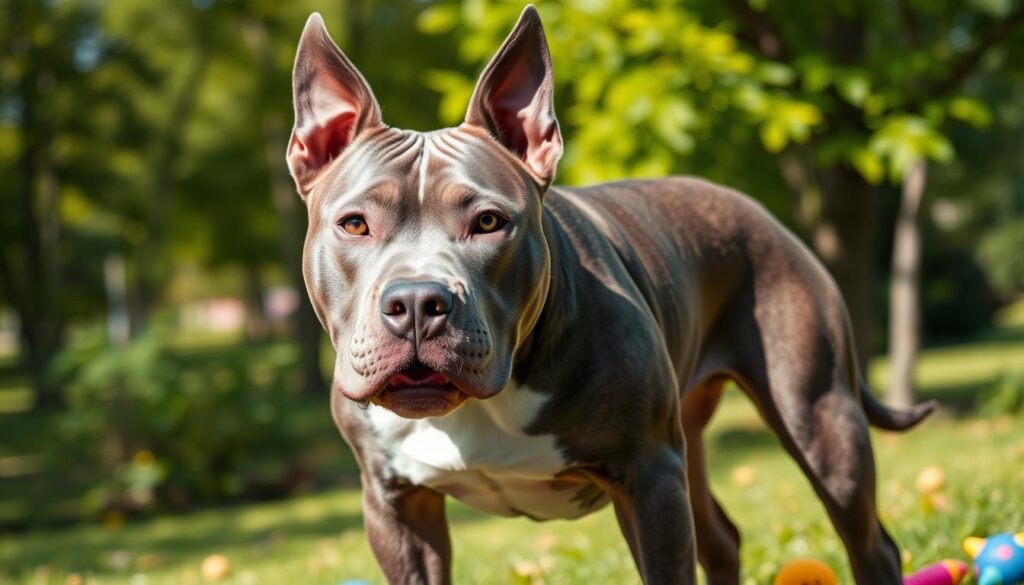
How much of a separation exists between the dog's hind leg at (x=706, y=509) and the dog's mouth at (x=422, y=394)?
1739mm

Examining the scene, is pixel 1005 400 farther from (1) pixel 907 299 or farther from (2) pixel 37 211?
(2) pixel 37 211

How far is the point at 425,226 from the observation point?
296 cm

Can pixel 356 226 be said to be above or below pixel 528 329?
above

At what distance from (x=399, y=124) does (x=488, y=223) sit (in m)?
18.0

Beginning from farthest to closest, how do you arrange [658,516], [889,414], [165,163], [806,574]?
[165,163] < [889,414] < [806,574] < [658,516]

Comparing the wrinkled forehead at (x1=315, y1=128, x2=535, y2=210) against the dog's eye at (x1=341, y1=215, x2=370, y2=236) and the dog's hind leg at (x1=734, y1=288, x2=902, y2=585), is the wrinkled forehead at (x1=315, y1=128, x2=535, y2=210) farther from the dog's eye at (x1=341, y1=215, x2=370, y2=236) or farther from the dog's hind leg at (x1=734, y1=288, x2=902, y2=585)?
the dog's hind leg at (x1=734, y1=288, x2=902, y2=585)

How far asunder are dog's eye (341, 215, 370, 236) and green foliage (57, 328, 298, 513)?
31.2 feet

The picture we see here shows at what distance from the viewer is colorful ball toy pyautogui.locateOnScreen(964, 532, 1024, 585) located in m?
4.05

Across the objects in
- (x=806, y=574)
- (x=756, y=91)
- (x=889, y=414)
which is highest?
(x=756, y=91)

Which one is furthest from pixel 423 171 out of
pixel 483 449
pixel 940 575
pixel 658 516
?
pixel 940 575

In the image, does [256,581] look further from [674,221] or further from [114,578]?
[674,221]

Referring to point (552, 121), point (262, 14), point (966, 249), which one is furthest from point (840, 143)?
point (966, 249)

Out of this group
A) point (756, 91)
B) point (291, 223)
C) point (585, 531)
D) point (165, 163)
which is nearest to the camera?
point (585, 531)

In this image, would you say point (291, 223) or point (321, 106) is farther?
point (291, 223)
